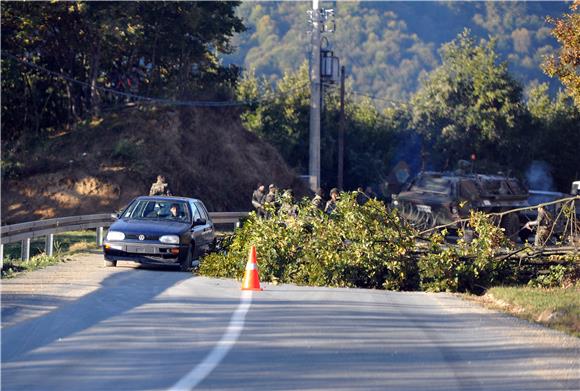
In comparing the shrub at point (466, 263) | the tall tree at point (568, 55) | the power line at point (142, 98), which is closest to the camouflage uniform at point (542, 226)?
the tall tree at point (568, 55)

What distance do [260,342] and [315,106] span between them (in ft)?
102

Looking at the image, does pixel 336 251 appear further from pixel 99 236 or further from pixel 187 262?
pixel 99 236

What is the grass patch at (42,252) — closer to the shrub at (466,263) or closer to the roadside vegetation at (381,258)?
the roadside vegetation at (381,258)

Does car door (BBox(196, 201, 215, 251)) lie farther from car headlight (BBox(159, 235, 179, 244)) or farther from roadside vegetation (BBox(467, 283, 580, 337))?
roadside vegetation (BBox(467, 283, 580, 337))

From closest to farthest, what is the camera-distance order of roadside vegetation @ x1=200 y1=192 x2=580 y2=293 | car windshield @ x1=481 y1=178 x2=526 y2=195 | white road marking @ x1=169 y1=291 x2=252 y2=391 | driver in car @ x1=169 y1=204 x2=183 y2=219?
white road marking @ x1=169 y1=291 x2=252 y2=391
roadside vegetation @ x1=200 y1=192 x2=580 y2=293
driver in car @ x1=169 y1=204 x2=183 y2=219
car windshield @ x1=481 y1=178 x2=526 y2=195

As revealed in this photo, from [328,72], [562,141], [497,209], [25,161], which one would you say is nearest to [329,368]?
[497,209]

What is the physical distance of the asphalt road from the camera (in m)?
8.75

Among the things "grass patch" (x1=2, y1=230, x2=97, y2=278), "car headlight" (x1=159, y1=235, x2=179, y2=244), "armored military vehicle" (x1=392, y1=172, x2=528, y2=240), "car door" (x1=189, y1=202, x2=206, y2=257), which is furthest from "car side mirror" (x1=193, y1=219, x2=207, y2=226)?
"armored military vehicle" (x1=392, y1=172, x2=528, y2=240)

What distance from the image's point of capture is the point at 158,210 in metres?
19.9

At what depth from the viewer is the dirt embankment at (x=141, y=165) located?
118 ft

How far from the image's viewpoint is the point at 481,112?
62.6 metres

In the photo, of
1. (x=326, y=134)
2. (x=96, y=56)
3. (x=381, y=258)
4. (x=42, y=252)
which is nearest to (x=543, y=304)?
(x=381, y=258)

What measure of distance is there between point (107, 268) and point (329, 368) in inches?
382

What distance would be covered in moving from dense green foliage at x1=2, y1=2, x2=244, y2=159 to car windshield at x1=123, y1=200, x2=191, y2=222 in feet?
57.2
